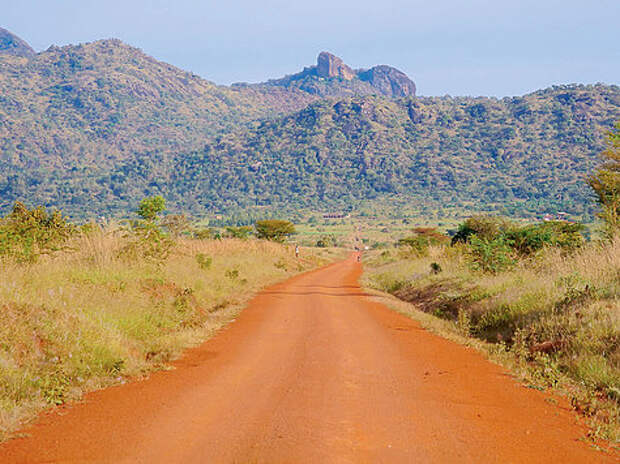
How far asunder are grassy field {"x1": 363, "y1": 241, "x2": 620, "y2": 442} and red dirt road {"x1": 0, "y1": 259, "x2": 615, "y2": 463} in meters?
0.52

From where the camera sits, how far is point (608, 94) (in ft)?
653

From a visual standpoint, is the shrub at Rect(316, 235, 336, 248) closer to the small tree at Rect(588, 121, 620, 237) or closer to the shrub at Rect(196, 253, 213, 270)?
the shrub at Rect(196, 253, 213, 270)

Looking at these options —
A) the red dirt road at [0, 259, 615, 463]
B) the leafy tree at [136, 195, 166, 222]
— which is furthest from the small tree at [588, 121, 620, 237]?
the leafy tree at [136, 195, 166, 222]

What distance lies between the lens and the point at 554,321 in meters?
9.64

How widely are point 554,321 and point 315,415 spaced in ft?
19.1

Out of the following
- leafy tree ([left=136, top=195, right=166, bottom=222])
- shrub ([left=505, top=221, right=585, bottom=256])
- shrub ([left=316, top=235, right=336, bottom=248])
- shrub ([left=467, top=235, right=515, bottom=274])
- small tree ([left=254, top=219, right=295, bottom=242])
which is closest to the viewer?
leafy tree ([left=136, top=195, right=166, bottom=222])

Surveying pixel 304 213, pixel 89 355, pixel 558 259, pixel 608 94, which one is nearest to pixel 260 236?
pixel 558 259

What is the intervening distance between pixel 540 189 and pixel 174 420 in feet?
528

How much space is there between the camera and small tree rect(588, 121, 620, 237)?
16.0 metres

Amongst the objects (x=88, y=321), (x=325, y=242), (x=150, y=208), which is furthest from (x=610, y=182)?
(x=325, y=242)

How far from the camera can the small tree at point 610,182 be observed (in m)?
16.0

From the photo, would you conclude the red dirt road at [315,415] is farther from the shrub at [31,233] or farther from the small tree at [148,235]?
the small tree at [148,235]

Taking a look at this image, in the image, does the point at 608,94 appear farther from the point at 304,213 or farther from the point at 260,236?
the point at 260,236

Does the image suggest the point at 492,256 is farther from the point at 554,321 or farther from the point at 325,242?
the point at 325,242
